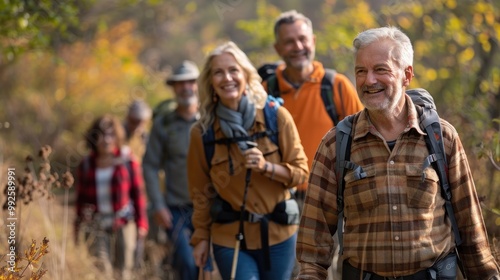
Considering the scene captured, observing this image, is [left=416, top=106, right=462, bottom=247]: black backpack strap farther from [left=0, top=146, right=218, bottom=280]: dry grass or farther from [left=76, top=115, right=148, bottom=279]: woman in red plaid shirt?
[left=76, top=115, right=148, bottom=279]: woman in red plaid shirt

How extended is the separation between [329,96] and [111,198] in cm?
357

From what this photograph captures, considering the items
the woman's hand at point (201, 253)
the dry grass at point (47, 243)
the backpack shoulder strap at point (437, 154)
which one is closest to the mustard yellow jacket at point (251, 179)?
the woman's hand at point (201, 253)

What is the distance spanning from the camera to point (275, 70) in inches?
260

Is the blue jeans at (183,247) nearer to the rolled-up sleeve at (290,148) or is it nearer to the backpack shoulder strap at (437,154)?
the rolled-up sleeve at (290,148)

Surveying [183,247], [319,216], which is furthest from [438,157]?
[183,247]

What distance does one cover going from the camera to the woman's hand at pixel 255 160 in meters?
5.29

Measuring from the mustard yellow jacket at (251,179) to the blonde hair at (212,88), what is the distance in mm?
77

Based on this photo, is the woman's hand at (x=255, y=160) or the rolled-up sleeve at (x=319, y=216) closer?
the rolled-up sleeve at (x=319, y=216)

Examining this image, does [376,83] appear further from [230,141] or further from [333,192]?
[230,141]

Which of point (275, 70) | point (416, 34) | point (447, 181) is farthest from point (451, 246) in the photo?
point (416, 34)

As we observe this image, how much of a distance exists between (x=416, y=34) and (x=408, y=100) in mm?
9357

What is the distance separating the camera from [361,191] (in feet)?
13.1

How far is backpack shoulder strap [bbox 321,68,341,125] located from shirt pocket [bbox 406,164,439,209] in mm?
2306

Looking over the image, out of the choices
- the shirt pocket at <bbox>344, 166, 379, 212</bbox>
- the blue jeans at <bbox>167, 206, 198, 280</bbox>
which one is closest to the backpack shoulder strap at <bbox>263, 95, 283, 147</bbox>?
the shirt pocket at <bbox>344, 166, 379, 212</bbox>
